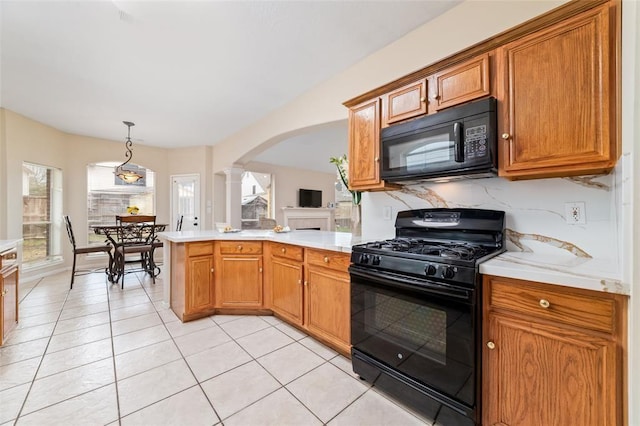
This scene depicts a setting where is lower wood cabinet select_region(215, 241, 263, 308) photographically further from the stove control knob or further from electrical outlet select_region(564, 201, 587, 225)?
electrical outlet select_region(564, 201, 587, 225)

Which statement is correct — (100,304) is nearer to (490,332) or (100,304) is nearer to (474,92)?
(490,332)

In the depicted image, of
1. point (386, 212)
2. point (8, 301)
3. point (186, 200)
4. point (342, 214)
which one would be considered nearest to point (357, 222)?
point (386, 212)

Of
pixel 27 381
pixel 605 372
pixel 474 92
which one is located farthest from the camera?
pixel 27 381

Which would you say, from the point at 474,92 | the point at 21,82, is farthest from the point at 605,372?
the point at 21,82

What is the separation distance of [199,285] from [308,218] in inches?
218

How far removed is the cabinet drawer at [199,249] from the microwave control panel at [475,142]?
2.45 metres

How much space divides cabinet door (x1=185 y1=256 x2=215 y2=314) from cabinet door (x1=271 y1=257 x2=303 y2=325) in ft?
2.25

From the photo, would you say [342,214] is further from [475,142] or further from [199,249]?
[475,142]

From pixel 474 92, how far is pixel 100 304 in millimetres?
4277

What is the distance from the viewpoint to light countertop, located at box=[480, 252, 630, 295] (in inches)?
38.0

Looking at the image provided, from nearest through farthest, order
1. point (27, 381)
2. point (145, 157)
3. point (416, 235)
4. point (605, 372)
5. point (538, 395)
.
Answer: point (605, 372)
point (538, 395)
point (27, 381)
point (416, 235)
point (145, 157)

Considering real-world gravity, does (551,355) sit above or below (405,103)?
below

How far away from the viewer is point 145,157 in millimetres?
5723

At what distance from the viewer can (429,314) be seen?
1389mm
